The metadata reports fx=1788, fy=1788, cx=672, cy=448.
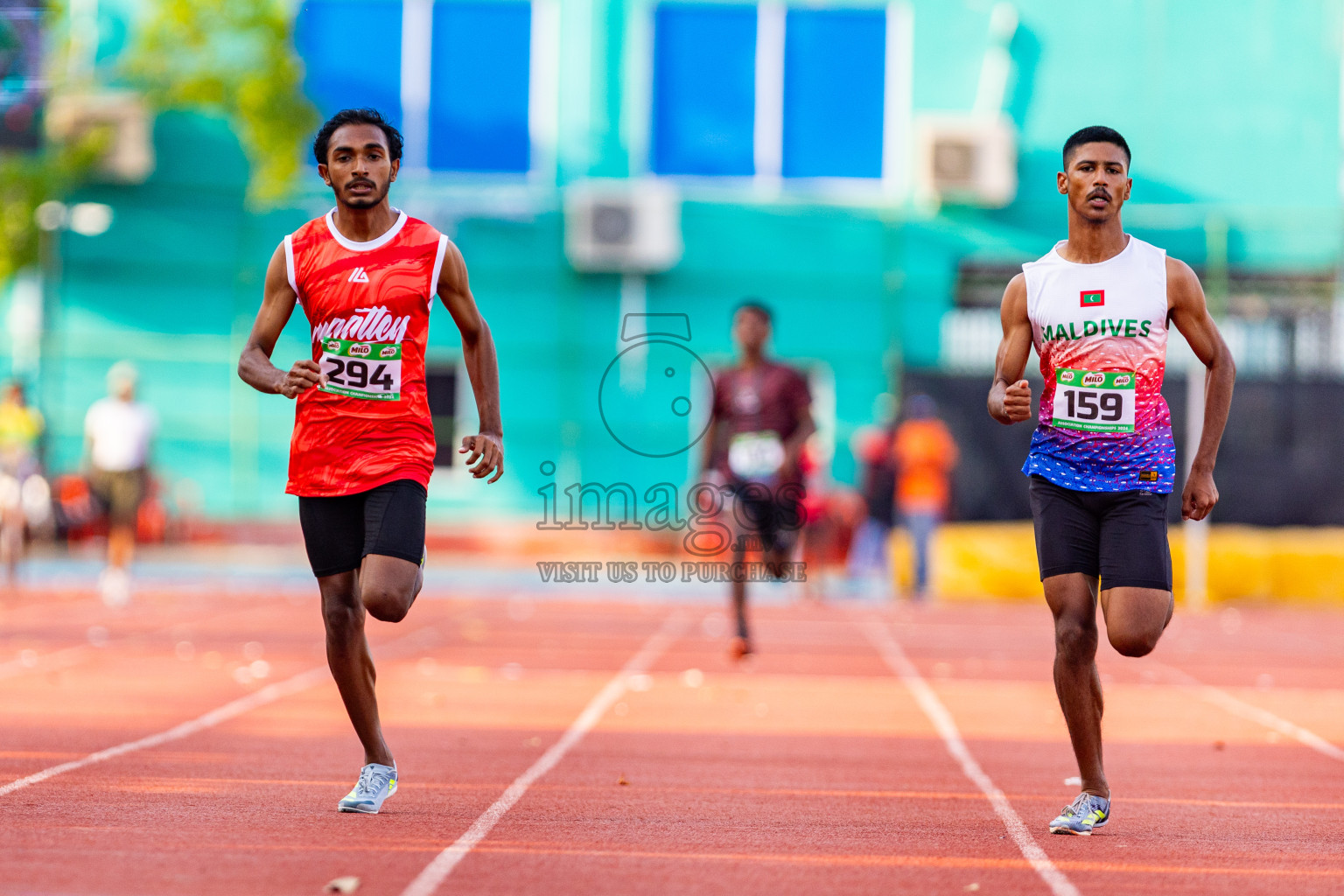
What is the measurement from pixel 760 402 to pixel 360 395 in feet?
17.8

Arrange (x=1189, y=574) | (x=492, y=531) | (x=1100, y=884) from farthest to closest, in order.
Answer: (x=492, y=531)
(x=1189, y=574)
(x=1100, y=884)

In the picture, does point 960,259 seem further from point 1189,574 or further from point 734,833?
point 734,833

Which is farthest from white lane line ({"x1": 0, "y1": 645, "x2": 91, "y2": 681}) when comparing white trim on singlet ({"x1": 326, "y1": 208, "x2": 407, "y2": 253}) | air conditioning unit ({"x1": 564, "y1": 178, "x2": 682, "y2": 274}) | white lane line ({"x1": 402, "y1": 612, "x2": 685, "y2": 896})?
air conditioning unit ({"x1": 564, "y1": 178, "x2": 682, "y2": 274})

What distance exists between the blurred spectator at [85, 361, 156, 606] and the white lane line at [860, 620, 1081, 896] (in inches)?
264

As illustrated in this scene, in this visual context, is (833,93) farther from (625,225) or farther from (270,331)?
(270,331)

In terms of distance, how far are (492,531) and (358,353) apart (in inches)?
764

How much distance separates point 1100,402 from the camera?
5.80 metres

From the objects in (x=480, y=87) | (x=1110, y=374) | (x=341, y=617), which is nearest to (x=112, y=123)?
(x=480, y=87)

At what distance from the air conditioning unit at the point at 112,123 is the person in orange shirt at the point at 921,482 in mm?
12604

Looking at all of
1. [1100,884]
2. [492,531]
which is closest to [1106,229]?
[1100,884]

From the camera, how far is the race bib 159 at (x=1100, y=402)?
5.80 m

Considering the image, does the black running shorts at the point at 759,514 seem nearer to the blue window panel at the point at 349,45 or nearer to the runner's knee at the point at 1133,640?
the runner's knee at the point at 1133,640

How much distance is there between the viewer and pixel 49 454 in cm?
2564

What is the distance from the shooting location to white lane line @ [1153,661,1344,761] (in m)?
8.45
